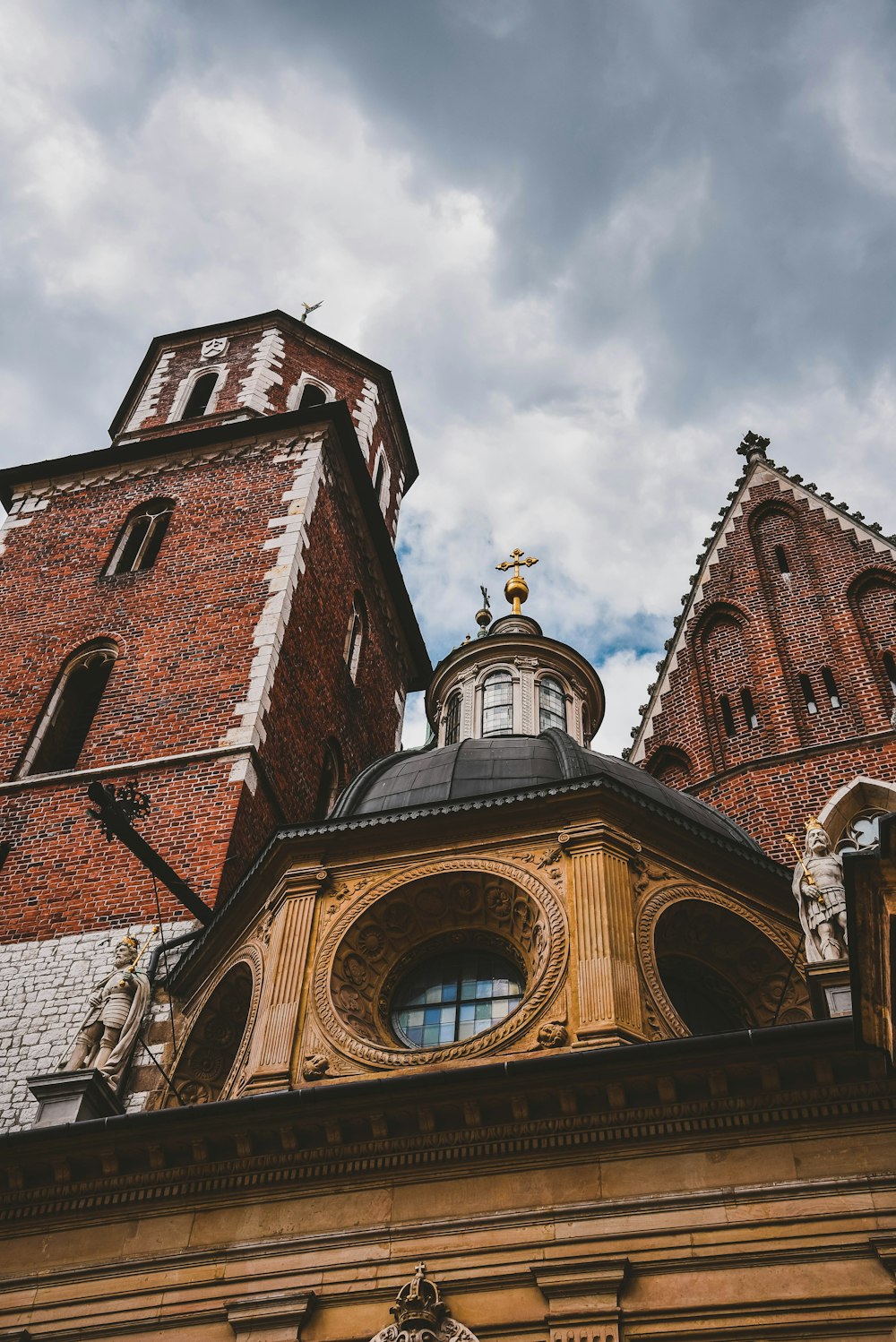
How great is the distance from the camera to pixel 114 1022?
13.8 m

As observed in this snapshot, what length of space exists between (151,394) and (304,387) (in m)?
3.18

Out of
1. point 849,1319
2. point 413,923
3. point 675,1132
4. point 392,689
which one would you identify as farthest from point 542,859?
point 392,689

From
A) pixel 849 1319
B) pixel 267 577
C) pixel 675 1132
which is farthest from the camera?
pixel 267 577

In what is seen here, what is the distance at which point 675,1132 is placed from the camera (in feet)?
33.3

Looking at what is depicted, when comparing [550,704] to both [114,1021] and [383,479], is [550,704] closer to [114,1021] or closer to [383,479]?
[383,479]

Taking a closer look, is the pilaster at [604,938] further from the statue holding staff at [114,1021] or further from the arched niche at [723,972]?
the statue holding staff at [114,1021]

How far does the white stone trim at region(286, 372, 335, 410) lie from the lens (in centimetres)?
2822

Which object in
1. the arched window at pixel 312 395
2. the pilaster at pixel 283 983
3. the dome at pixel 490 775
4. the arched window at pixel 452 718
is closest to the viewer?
the pilaster at pixel 283 983

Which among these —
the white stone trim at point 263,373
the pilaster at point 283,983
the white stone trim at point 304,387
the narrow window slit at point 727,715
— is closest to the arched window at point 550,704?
the narrow window slit at point 727,715

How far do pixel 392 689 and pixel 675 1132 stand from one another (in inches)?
709

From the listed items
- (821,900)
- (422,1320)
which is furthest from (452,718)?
(422,1320)

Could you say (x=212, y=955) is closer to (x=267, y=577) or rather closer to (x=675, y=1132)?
(x=675, y=1132)

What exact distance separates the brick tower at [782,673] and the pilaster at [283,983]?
692cm

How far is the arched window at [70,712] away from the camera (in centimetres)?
1980
